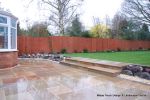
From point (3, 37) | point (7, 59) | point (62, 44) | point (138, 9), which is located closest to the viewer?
point (7, 59)

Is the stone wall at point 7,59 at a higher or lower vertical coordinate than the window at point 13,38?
lower

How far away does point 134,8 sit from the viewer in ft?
80.7

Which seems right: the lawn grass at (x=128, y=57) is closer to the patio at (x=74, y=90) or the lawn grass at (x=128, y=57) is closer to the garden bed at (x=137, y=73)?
the garden bed at (x=137, y=73)

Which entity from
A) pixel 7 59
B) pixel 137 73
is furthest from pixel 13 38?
pixel 137 73

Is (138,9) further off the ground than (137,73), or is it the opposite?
(138,9)

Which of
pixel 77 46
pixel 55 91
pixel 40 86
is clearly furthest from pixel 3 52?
pixel 77 46

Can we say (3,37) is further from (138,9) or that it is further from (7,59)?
(138,9)

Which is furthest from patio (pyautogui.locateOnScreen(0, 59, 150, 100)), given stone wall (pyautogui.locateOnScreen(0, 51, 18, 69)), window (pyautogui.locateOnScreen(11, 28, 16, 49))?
window (pyautogui.locateOnScreen(11, 28, 16, 49))

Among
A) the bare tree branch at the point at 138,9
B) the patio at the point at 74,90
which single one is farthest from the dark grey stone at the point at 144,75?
the bare tree branch at the point at 138,9

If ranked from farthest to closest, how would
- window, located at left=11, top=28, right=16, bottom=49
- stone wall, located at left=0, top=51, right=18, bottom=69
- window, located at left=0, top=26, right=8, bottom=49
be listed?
window, located at left=11, top=28, right=16, bottom=49
window, located at left=0, top=26, right=8, bottom=49
stone wall, located at left=0, top=51, right=18, bottom=69

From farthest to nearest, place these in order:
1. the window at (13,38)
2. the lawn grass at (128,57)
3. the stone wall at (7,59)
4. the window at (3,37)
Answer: the window at (13,38), the window at (3,37), the stone wall at (7,59), the lawn grass at (128,57)

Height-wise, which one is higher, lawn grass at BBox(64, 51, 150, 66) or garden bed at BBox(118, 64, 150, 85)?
lawn grass at BBox(64, 51, 150, 66)

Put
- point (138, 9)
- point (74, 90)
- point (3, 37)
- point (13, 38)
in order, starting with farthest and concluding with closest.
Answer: point (138, 9), point (13, 38), point (3, 37), point (74, 90)

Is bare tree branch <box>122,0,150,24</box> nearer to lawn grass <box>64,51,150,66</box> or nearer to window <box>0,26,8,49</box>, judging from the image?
lawn grass <box>64,51,150,66</box>
